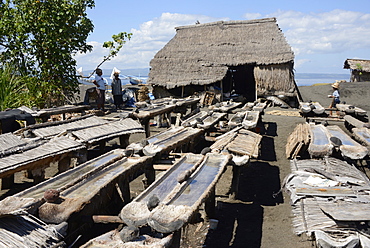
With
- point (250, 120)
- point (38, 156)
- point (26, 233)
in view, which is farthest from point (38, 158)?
point (250, 120)

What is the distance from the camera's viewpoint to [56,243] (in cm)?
332

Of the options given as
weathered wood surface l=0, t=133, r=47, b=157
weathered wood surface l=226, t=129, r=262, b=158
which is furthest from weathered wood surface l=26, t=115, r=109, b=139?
weathered wood surface l=226, t=129, r=262, b=158

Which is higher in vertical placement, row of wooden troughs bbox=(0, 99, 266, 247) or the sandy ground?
row of wooden troughs bbox=(0, 99, 266, 247)

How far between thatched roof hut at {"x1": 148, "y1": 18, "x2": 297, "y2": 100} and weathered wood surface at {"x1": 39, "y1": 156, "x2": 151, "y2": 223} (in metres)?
12.6

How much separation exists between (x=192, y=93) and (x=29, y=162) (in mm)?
13707

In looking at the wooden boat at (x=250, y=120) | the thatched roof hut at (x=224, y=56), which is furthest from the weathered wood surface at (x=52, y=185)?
the thatched roof hut at (x=224, y=56)

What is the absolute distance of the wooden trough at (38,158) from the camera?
5047 millimetres

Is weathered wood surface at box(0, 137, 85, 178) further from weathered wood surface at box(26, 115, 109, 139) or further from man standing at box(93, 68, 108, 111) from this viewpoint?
man standing at box(93, 68, 108, 111)

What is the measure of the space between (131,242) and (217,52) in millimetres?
16024

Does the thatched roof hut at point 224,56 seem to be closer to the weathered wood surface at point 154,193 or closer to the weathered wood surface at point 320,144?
the weathered wood surface at point 320,144

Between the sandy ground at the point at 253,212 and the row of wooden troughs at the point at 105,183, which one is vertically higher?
the row of wooden troughs at the point at 105,183

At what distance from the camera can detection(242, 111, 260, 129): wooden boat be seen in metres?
7.85

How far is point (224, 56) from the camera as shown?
59.1 ft

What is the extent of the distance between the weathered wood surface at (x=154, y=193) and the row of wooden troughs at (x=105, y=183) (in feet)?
0.03
